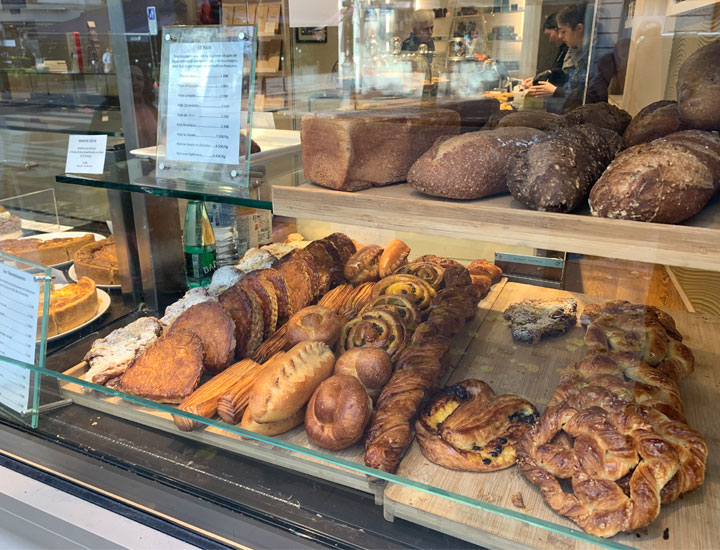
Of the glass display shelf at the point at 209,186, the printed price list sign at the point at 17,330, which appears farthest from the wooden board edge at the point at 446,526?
the printed price list sign at the point at 17,330

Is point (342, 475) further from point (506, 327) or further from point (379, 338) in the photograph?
point (506, 327)

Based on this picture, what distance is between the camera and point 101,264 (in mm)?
1677

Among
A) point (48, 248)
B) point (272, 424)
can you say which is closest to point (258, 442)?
point (272, 424)

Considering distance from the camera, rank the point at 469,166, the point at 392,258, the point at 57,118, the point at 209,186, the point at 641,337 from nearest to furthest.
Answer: the point at 469,166 → the point at 209,186 → the point at 641,337 → the point at 392,258 → the point at 57,118

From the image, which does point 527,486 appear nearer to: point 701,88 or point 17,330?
point 701,88

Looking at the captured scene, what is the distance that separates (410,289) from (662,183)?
754mm

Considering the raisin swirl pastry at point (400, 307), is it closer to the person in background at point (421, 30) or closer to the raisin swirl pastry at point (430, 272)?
the raisin swirl pastry at point (430, 272)

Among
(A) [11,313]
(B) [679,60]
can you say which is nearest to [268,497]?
(A) [11,313]

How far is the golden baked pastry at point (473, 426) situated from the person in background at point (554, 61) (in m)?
0.62

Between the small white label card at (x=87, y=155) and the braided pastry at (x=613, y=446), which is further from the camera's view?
the small white label card at (x=87, y=155)

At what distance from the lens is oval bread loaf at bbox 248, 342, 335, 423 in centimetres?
109

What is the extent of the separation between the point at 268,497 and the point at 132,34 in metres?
1.06

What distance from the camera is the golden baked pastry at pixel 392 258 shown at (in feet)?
4.78

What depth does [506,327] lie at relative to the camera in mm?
1423
